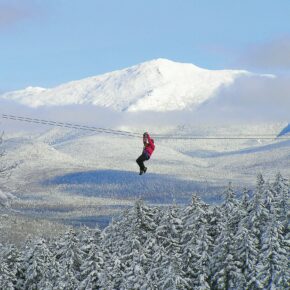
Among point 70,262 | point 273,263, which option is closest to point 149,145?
point 273,263

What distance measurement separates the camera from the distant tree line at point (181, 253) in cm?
4753

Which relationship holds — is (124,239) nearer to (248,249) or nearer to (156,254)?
(156,254)

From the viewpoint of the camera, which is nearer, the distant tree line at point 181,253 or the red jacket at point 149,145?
the red jacket at point 149,145

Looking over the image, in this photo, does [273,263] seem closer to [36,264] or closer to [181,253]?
[181,253]

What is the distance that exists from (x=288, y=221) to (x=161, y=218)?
13.1 metres

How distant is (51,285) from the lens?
53969mm

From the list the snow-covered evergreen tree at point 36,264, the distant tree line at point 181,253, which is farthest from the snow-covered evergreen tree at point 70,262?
the snow-covered evergreen tree at point 36,264

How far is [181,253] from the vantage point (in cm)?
5478

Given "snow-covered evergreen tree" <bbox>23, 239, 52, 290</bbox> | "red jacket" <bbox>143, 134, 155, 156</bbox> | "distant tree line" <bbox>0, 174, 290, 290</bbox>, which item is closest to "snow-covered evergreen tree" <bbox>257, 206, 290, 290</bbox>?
"distant tree line" <bbox>0, 174, 290, 290</bbox>

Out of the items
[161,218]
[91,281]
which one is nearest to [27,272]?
[91,281]

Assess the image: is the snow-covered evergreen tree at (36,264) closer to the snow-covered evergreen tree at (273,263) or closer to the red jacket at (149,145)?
the snow-covered evergreen tree at (273,263)

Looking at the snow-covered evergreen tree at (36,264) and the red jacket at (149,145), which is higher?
the red jacket at (149,145)

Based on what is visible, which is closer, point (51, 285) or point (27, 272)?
point (51, 285)

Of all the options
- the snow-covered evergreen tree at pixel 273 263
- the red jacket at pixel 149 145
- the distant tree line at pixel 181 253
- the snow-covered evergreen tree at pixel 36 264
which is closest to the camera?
the red jacket at pixel 149 145
